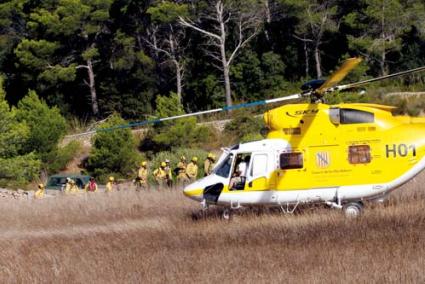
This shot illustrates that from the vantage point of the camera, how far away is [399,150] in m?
18.5

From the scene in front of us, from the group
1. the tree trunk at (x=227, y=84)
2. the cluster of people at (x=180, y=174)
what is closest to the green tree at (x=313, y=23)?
the tree trunk at (x=227, y=84)

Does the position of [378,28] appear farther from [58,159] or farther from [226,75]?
[58,159]

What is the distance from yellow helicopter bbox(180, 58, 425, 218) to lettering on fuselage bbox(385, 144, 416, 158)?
2 cm

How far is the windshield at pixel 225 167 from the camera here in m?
19.2

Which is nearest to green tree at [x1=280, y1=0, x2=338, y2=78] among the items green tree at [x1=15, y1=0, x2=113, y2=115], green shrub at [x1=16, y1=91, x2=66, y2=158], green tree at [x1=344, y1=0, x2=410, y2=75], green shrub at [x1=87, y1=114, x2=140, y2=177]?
green tree at [x1=344, y1=0, x2=410, y2=75]

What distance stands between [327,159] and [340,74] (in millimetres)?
2894

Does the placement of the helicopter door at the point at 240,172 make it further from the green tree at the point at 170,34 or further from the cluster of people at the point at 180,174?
the green tree at the point at 170,34

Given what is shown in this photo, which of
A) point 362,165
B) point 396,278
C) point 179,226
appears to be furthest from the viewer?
point 179,226

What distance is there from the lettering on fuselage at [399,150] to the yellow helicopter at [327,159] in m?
0.02

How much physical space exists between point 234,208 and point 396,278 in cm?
703

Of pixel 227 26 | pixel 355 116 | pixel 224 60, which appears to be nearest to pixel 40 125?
pixel 224 60

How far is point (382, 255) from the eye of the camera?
14.8m

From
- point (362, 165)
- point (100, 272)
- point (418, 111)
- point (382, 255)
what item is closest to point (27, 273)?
point (100, 272)

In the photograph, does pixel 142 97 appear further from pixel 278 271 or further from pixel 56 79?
pixel 278 271
